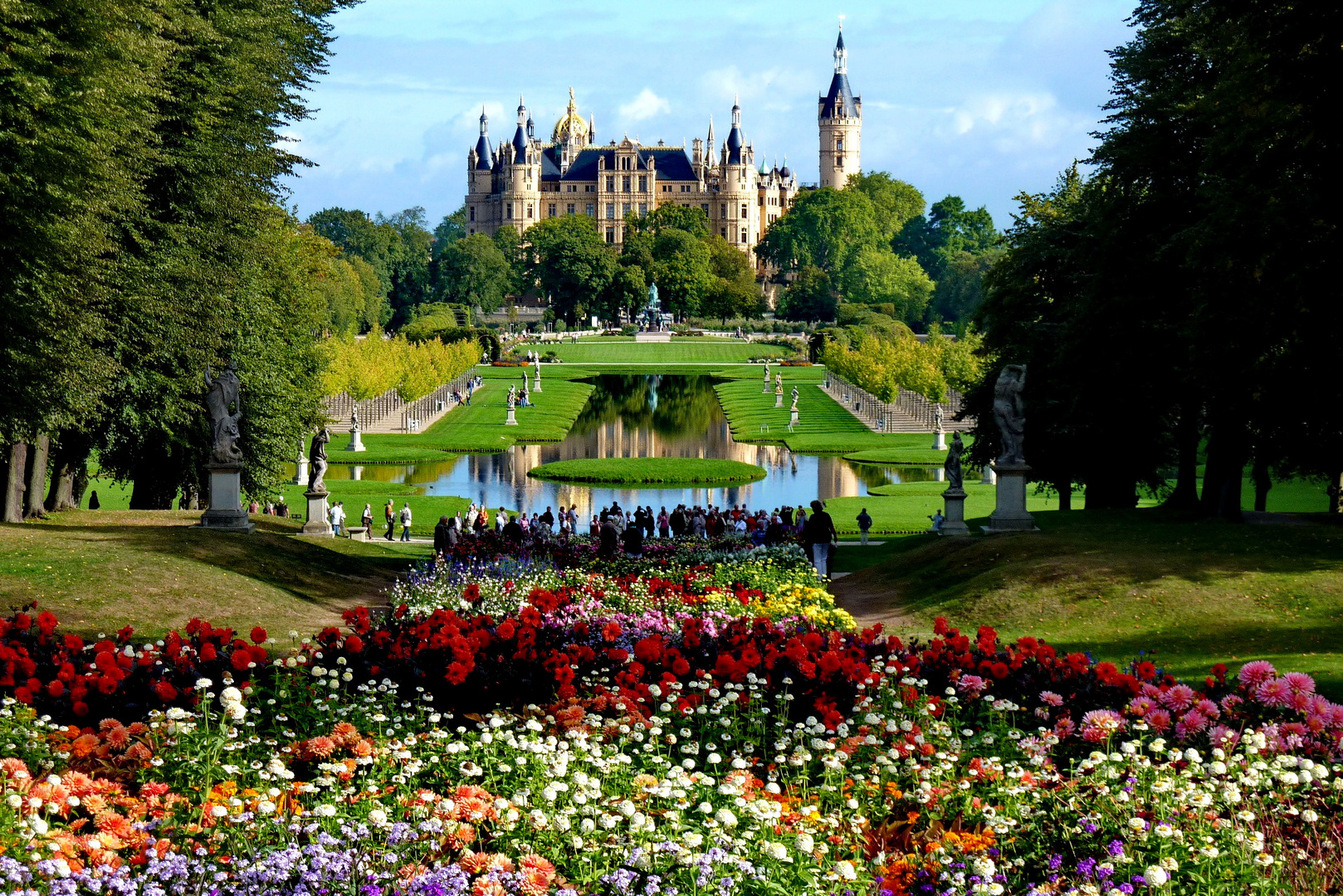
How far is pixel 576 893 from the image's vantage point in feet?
24.6

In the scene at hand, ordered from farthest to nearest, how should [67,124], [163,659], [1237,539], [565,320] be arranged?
[565,320]
[67,124]
[1237,539]
[163,659]

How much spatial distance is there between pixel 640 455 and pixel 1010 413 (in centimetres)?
3392

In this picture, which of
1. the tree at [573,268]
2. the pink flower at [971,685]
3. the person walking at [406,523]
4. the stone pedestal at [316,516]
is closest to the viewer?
the pink flower at [971,685]

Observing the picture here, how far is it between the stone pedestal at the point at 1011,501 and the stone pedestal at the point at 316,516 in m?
14.4

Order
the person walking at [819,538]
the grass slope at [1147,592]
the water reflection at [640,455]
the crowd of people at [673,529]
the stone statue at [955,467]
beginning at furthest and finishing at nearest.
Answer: the water reflection at [640,455] < the stone statue at [955,467] < the crowd of people at [673,529] < the person walking at [819,538] < the grass slope at [1147,592]

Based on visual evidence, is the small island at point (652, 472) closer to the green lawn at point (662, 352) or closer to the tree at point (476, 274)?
the green lawn at point (662, 352)

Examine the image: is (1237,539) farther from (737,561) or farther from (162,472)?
(162,472)

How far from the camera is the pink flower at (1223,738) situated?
963 centimetres

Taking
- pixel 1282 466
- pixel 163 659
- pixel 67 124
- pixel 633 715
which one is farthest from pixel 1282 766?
pixel 1282 466

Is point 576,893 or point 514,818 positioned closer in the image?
point 576,893

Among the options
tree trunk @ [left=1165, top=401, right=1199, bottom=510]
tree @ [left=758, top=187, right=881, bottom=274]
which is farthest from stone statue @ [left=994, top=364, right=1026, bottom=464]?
tree @ [left=758, top=187, right=881, bottom=274]

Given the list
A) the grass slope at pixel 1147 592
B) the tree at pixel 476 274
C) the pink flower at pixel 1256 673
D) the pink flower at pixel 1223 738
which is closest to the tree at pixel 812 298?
the tree at pixel 476 274

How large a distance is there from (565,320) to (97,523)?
13196cm

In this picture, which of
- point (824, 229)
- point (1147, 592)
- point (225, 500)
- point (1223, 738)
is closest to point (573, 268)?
point (824, 229)
